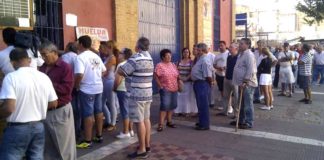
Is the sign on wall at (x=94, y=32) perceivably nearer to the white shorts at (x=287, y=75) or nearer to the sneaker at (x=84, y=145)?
the sneaker at (x=84, y=145)

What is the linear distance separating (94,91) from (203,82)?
8.18ft

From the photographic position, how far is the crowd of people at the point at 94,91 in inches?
154

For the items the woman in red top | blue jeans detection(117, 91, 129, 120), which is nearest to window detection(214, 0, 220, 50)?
the woman in red top

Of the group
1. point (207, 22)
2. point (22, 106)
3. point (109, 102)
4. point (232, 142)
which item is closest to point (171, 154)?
point (232, 142)

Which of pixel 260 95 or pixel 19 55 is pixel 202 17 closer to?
pixel 260 95

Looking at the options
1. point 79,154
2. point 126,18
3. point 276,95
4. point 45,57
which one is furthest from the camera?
point 276,95

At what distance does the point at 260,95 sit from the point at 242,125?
3792 millimetres

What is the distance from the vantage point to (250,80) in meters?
7.55

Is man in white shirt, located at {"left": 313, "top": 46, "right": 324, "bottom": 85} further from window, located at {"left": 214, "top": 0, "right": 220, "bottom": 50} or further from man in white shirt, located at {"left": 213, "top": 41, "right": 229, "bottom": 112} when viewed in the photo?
man in white shirt, located at {"left": 213, "top": 41, "right": 229, "bottom": 112}

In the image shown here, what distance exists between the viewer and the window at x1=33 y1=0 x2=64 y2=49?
730 centimetres

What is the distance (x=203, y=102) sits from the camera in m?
7.46

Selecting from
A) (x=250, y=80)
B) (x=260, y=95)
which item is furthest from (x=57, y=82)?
(x=260, y=95)

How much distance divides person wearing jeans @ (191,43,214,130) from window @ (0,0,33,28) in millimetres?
3457

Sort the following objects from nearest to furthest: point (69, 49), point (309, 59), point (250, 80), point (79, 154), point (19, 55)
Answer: point (19, 55) < point (79, 154) < point (69, 49) < point (250, 80) < point (309, 59)
